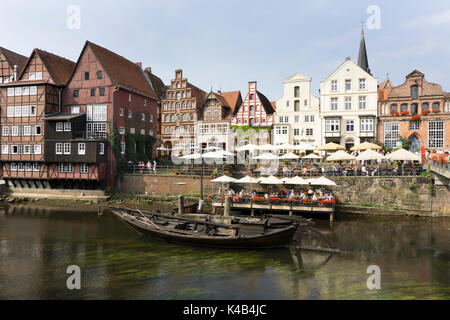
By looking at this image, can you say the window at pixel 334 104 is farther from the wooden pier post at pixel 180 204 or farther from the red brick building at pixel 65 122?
the wooden pier post at pixel 180 204

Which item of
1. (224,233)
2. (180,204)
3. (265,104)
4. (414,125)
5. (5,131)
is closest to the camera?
(224,233)

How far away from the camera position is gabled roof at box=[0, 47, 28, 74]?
143 ft

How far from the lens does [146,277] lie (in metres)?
15.0

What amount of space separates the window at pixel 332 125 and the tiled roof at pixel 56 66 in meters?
35.9

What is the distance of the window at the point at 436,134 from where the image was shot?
39.4m

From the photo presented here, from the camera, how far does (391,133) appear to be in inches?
1628

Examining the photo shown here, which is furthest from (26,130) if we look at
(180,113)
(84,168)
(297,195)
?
(297,195)

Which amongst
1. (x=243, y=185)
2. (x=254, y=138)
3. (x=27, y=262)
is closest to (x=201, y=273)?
(x=27, y=262)

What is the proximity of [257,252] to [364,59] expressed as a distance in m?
46.8

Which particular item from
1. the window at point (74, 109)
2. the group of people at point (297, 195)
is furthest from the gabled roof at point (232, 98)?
the group of people at point (297, 195)

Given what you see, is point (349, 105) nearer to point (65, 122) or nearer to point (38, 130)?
point (65, 122)

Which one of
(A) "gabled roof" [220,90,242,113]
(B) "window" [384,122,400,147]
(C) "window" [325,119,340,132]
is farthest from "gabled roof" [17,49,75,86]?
(B) "window" [384,122,400,147]

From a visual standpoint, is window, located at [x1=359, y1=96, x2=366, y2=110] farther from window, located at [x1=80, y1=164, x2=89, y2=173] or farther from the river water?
window, located at [x1=80, y1=164, x2=89, y2=173]

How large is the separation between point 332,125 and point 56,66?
126ft
